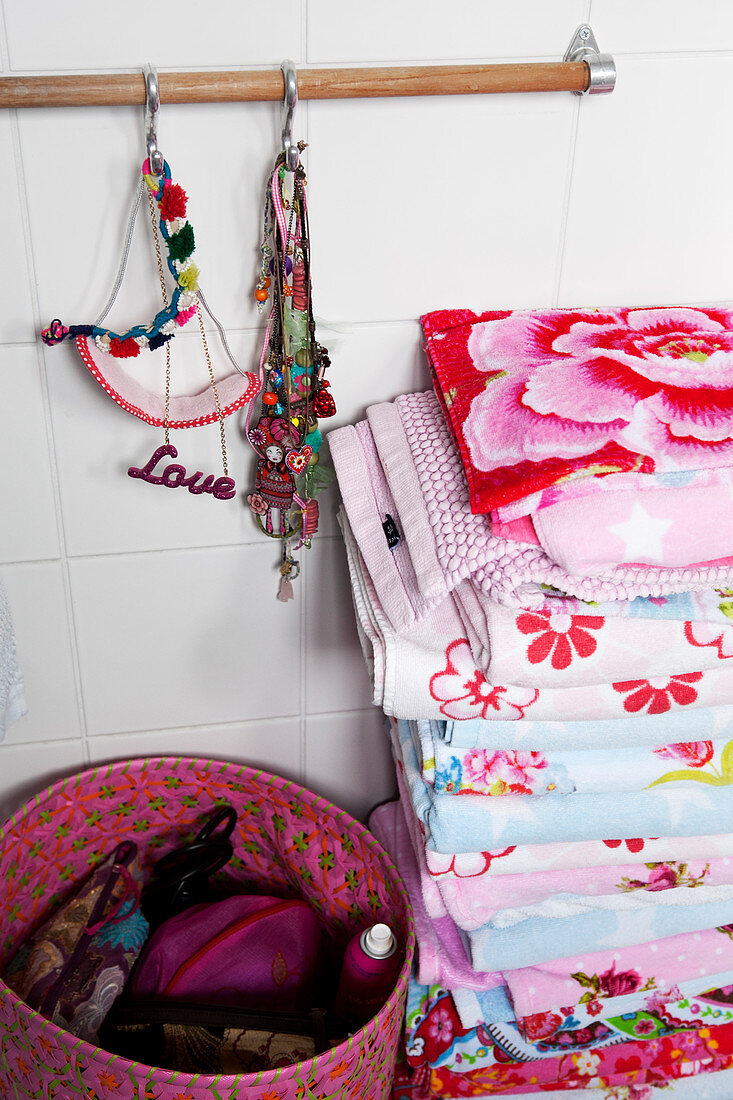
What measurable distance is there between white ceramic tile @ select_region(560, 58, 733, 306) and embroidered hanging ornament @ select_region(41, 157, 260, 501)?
1.16 feet

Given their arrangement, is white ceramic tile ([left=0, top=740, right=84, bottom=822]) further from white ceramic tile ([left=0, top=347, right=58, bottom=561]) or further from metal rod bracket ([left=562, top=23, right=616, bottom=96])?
metal rod bracket ([left=562, top=23, right=616, bottom=96])

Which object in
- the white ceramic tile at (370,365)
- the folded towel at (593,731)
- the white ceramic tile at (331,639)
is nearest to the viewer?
the folded towel at (593,731)

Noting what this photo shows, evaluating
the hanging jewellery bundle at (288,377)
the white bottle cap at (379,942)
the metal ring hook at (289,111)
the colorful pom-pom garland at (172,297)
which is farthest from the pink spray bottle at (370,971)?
the metal ring hook at (289,111)

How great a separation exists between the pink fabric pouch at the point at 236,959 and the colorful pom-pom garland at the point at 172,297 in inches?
23.0

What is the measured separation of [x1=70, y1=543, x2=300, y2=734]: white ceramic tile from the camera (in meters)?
0.96

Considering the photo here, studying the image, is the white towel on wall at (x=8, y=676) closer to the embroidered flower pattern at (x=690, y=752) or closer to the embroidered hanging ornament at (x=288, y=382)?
the embroidered hanging ornament at (x=288, y=382)

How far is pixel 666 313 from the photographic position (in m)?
0.85

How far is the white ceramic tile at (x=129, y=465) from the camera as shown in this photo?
2.80 ft

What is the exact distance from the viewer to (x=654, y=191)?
0.87 meters

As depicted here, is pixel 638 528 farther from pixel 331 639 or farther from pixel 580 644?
pixel 331 639

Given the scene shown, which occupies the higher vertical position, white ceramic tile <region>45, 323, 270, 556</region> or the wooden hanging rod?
the wooden hanging rod

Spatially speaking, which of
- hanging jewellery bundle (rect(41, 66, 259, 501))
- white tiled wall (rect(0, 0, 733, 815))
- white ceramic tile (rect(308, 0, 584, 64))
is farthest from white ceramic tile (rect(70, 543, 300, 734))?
white ceramic tile (rect(308, 0, 584, 64))

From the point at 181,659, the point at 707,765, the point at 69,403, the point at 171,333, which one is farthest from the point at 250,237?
the point at 707,765

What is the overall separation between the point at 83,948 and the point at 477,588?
0.57m
